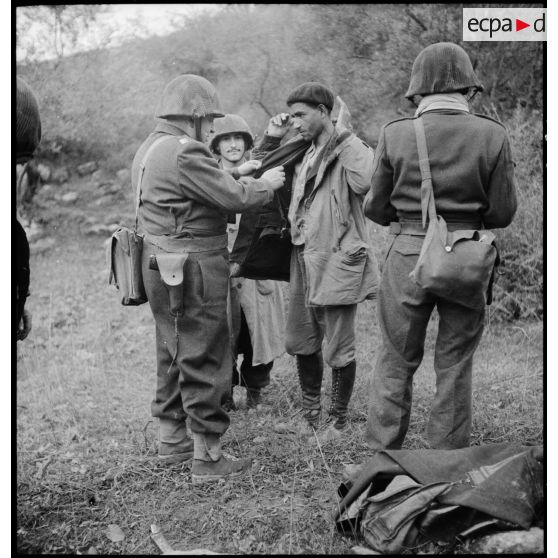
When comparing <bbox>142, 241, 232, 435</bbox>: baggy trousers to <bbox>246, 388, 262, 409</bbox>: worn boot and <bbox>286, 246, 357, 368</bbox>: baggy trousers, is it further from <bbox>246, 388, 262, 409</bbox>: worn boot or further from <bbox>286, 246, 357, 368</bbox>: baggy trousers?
<bbox>246, 388, 262, 409</bbox>: worn boot

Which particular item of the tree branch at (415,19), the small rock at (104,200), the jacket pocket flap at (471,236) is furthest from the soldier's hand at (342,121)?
the small rock at (104,200)

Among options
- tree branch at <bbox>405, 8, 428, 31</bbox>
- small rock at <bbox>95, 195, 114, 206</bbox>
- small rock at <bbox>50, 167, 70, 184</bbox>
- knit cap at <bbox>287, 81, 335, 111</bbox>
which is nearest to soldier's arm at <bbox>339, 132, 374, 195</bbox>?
knit cap at <bbox>287, 81, 335, 111</bbox>

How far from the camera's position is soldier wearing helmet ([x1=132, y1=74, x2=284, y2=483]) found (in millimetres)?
3758

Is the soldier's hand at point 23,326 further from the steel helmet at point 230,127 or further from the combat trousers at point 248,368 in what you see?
the steel helmet at point 230,127

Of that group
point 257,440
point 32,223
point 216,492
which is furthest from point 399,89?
point 32,223

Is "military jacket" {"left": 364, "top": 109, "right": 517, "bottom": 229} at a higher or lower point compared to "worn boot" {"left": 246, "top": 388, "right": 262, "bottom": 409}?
higher

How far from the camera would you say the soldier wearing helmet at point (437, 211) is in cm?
341

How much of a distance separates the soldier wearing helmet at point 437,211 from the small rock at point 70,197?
36.3ft

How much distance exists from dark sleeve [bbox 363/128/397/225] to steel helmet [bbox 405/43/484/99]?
0.36 metres

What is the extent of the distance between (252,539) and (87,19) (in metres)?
10.5

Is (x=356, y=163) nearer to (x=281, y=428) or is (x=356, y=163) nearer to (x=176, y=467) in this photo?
(x=281, y=428)

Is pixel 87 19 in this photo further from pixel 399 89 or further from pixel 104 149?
pixel 399 89

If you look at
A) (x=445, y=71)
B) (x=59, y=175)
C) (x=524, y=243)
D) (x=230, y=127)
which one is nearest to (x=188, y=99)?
(x=230, y=127)

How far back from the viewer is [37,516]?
3551 mm
